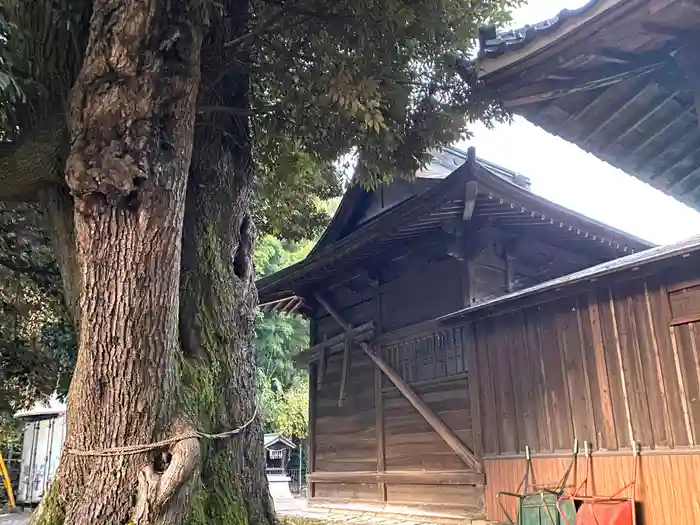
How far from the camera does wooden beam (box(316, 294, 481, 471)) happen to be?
6633 millimetres

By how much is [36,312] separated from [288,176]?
3853mm

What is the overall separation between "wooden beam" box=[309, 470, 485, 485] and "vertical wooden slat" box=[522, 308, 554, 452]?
1.08 meters

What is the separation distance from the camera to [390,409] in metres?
8.12

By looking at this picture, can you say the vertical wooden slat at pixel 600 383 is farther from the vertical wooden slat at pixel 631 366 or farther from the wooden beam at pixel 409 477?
the wooden beam at pixel 409 477

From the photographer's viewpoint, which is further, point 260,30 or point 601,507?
point 601,507

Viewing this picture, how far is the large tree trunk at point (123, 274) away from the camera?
310cm

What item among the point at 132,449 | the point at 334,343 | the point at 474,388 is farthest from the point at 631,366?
the point at 334,343

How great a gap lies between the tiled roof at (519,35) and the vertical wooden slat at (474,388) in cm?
444

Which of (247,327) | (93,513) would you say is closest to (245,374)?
(247,327)

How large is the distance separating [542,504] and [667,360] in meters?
1.80

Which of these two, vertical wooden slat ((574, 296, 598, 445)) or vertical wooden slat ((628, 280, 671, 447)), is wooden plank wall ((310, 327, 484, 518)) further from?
vertical wooden slat ((628, 280, 671, 447))

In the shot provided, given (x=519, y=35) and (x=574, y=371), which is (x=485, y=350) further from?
(x=519, y=35)

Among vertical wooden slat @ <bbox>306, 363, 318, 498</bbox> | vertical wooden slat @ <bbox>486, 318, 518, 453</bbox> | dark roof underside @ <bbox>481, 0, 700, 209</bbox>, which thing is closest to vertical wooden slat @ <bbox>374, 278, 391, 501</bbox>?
vertical wooden slat @ <bbox>306, 363, 318, 498</bbox>

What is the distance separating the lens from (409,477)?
753 centimetres
